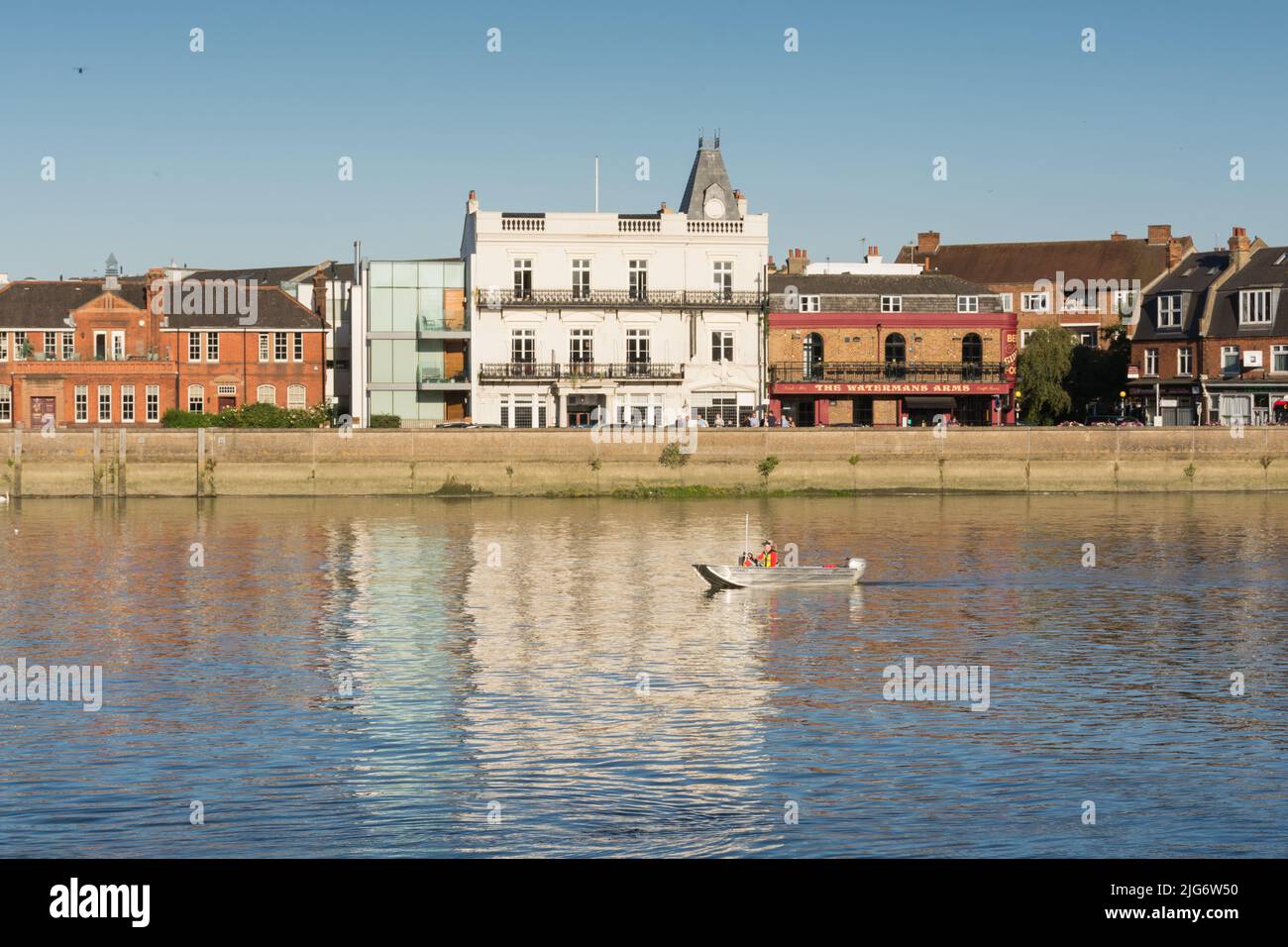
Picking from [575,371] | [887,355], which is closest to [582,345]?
[575,371]

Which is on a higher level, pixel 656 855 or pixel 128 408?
pixel 128 408

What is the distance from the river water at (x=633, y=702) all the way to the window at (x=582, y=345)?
29.7m

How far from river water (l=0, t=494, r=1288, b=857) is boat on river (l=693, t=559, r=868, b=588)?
563mm

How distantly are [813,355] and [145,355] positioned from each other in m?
39.9

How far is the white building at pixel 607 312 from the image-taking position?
90.0 m

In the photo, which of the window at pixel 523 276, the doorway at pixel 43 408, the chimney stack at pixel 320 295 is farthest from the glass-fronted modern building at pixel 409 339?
the doorway at pixel 43 408

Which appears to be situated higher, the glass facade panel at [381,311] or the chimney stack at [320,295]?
the chimney stack at [320,295]

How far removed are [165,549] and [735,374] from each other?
40.8 meters

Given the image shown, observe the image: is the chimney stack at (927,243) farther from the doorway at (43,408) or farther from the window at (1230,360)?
the doorway at (43,408)

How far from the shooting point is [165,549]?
59.1m

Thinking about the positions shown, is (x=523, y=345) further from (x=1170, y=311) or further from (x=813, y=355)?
(x=1170, y=311)
